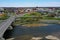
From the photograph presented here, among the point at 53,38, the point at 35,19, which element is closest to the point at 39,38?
the point at 53,38

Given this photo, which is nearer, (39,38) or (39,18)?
(39,38)

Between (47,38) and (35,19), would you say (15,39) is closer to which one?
(47,38)

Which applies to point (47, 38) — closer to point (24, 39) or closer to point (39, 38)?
point (39, 38)

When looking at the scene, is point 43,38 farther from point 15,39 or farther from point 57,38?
→ point 15,39

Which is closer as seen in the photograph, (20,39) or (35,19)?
(20,39)

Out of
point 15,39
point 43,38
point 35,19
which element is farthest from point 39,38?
point 35,19

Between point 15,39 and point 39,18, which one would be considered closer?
point 15,39

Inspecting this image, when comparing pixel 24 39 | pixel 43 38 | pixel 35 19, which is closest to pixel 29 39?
pixel 24 39
